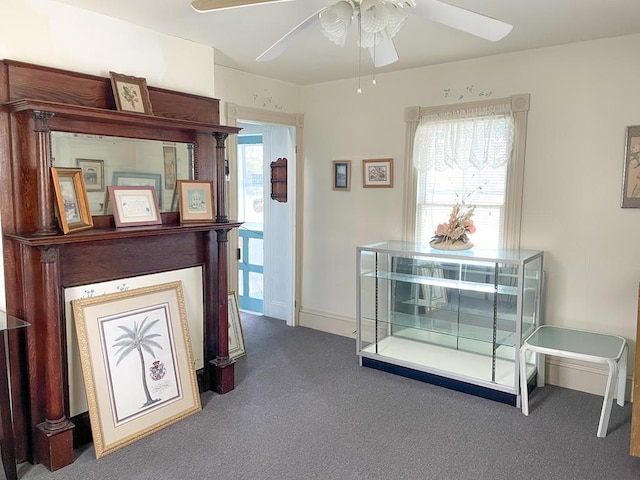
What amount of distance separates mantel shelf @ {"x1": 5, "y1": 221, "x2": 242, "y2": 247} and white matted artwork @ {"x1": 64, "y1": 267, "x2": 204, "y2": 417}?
321 millimetres

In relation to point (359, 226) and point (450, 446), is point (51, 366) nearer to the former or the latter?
point (450, 446)

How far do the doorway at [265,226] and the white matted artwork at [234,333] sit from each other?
2.05 feet

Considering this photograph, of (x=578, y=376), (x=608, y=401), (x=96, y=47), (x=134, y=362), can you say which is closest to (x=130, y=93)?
(x=96, y=47)

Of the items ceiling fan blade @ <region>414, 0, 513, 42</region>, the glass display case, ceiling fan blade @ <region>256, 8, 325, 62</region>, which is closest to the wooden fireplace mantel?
ceiling fan blade @ <region>256, 8, 325, 62</region>

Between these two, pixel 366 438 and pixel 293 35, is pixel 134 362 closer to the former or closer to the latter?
pixel 366 438

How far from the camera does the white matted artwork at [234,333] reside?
4191 mm

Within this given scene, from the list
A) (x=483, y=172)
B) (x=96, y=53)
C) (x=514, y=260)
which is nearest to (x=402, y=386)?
(x=514, y=260)

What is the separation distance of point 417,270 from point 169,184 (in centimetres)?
200

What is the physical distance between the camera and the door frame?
4207mm

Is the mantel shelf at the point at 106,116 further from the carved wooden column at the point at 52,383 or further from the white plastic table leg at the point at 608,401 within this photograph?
the white plastic table leg at the point at 608,401

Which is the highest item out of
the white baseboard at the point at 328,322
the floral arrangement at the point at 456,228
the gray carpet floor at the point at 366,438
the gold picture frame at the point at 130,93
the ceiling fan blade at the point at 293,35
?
the ceiling fan blade at the point at 293,35

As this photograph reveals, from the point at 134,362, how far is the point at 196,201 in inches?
42.5

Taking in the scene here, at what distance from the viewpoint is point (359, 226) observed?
15.1 ft

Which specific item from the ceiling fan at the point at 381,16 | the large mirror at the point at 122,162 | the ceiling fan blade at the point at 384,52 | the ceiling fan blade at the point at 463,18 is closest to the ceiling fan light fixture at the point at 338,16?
the ceiling fan at the point at 381,16
